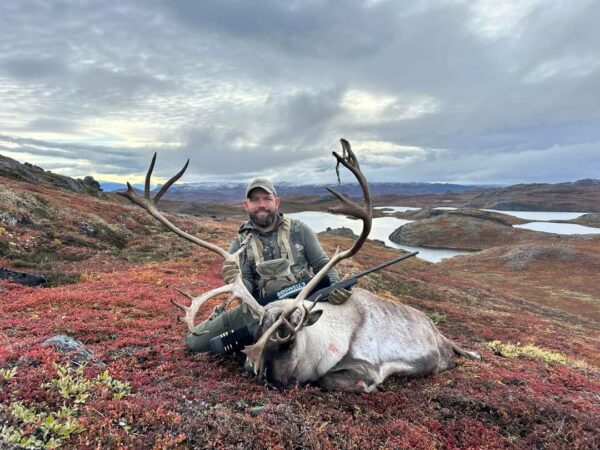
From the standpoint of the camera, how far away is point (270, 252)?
8391 mm

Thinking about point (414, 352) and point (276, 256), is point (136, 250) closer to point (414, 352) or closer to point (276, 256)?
point (276, 256)

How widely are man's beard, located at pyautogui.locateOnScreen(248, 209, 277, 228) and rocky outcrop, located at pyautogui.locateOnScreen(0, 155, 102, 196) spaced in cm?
5038

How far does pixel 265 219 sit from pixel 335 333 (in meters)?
2.87

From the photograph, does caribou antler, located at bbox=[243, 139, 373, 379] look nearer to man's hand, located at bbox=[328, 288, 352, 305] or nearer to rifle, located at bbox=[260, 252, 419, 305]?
rifle, located at bbox=[260, 252, 419, 305]

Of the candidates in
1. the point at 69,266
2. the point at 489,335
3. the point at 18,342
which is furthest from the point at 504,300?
the point at 18,342

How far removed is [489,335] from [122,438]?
17362 millimetres

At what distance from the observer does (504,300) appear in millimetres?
33594

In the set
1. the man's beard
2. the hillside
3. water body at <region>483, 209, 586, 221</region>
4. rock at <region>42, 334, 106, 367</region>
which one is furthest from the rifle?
water body at <region>483, 209, 586, 221</region>

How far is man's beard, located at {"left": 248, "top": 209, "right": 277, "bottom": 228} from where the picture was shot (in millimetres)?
8296

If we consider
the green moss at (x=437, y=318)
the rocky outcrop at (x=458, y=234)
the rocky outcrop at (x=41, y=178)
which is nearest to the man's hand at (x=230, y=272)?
the green moss at (x=437, y=318)

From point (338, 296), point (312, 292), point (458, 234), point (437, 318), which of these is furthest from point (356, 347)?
point (458, 234)

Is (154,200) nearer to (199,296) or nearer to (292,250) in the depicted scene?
(199,296)

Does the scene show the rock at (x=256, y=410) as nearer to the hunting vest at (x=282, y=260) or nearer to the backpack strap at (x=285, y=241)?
the hunting vest at (x=282, y=260)

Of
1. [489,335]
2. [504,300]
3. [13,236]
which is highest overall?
[13,236]
